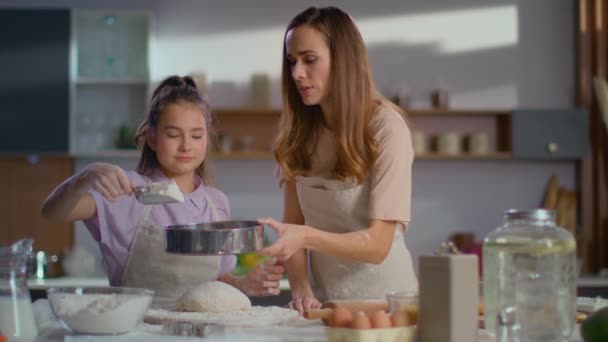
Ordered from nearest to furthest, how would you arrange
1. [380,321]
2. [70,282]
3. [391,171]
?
[380,321] → [391,171] → [70,282]

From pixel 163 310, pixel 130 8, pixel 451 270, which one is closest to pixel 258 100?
pixel 130 8

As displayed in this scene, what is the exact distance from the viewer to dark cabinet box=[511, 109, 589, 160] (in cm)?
444

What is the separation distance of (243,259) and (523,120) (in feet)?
5.08

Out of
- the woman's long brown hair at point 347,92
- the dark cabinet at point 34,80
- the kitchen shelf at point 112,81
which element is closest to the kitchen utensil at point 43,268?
the dark cabinet at point 34,80

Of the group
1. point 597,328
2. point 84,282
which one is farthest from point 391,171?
point 84,282

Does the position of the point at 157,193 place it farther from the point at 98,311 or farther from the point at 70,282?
the point at 70,282

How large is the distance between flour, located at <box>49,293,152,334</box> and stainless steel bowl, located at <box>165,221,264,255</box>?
0.59ft

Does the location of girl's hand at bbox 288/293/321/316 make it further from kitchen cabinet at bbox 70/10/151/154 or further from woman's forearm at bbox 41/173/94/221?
kitchen cabinet at bbox 70/10/151/154

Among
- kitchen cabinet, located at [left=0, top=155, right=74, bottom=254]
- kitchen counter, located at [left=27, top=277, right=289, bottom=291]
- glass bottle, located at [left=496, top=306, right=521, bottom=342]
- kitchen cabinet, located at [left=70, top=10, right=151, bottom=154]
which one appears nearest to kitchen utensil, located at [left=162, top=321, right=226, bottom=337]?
glass bottle, located at [left=496, top=306, right=521, bottom=342]

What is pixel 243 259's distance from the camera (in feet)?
13.3

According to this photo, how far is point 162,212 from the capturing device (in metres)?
2.25

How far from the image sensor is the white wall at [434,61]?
4574 mm

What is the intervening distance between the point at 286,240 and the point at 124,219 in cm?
55

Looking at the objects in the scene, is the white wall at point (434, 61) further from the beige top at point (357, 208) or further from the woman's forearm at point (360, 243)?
the woman's forearm at point (360, 243)
